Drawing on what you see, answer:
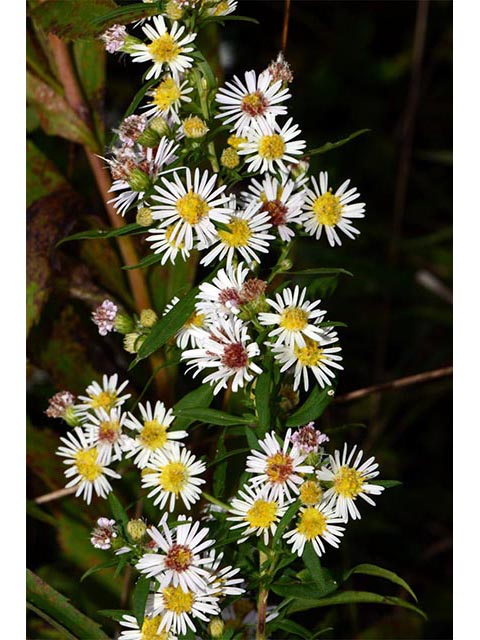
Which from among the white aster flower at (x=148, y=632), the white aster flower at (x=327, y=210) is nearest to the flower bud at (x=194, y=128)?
the white aster flower at (x=327, y=210)

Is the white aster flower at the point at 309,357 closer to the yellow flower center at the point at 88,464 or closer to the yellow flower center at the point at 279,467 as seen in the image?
the yellow flower center at the point at 279,467

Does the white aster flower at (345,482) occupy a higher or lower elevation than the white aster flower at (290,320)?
lower

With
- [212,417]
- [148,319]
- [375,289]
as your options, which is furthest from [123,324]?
[375,289]

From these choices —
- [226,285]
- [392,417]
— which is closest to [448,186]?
[392,417]

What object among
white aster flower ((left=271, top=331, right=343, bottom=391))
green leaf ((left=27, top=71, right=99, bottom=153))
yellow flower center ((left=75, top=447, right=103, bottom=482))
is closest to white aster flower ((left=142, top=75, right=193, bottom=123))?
white aster flower ((left=271, top=331, right=343, bottom=391))

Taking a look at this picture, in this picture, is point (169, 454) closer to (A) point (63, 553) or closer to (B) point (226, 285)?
(B) point (226, 285)

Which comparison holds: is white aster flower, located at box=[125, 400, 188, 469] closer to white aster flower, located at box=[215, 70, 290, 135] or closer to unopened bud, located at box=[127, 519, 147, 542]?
unopened bud, located at box=[127, 519, 147, 542]
